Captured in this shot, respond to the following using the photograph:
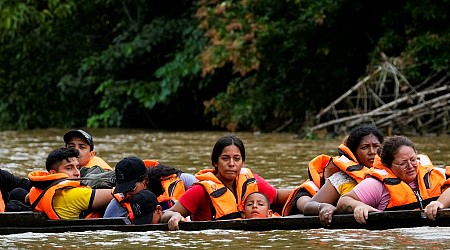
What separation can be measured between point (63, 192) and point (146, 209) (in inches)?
27.0

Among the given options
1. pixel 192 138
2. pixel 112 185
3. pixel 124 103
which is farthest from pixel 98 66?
pixel 112 185

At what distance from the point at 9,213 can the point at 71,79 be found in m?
17.8

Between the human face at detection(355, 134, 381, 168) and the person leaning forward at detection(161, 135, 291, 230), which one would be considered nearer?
the person leaning forward at detection(161, 135, 291, 230)

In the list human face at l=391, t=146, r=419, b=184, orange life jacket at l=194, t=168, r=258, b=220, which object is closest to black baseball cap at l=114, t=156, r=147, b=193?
orange life jacket at l=194, t=168, r=258, b=220

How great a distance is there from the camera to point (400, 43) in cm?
1917

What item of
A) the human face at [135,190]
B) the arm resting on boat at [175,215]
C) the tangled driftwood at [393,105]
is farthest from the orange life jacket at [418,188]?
the tangled driftwood at [393,105]

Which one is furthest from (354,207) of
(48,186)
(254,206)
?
(48,186)

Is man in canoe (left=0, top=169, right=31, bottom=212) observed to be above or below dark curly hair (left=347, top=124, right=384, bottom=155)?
below

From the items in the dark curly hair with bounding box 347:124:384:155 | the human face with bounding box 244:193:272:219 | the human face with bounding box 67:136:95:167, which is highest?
the dark curly hair with bounding box 347:124:384:155

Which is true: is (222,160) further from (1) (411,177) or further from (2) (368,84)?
(2) (368,84)

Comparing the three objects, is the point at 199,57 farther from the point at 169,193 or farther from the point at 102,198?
the point at 102,198

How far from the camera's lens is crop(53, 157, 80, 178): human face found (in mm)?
8383

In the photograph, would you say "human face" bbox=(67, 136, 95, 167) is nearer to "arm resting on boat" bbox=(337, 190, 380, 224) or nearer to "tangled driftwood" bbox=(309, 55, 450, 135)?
"arm resting on boat" bbox=(337, 190, 380, 224)

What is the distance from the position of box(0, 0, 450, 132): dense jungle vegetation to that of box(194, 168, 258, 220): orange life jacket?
10.5 m
